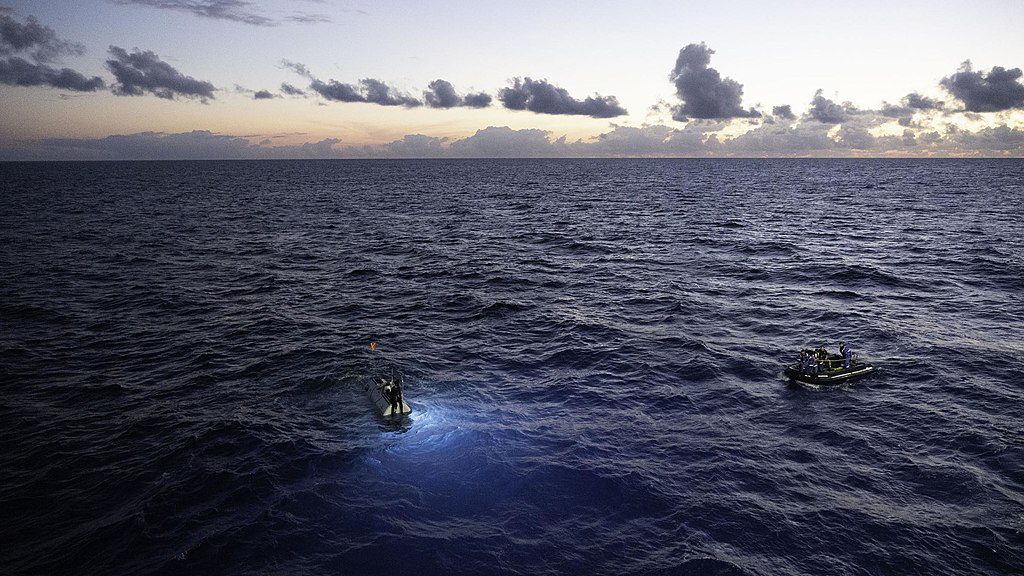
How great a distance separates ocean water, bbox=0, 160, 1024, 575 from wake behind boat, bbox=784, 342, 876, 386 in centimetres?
89

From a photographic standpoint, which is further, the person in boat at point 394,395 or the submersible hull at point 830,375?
the submersible hull at point 830,375

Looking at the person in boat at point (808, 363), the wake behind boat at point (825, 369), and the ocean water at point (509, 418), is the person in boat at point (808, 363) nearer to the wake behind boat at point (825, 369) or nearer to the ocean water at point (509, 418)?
the wake behind boat at point (825, 369)

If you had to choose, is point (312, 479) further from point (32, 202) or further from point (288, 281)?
point (32, 202)

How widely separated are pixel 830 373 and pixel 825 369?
0.36 meters

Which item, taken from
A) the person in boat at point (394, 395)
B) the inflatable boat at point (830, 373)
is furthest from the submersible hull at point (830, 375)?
the person in boat at point (394, 395)

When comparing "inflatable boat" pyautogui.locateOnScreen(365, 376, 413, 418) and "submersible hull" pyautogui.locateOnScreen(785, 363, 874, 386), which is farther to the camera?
"submersible hull" pyautogui.locateOnScreen(785, 363, 874, 386)

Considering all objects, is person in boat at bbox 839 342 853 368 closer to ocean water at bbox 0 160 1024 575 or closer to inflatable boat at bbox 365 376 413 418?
ocean water at bbox 0 160 1024 575

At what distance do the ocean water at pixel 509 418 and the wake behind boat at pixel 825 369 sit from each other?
0.89 meters

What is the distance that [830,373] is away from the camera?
2977 centimetres

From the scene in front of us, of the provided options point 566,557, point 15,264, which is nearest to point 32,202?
point 15,264

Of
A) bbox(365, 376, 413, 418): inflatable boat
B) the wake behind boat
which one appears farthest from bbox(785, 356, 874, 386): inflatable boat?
bbox(365, 376, 413, 418): inflatable boat

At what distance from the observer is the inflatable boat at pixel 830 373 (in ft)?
96.9

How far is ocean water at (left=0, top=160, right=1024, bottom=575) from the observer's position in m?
18.1

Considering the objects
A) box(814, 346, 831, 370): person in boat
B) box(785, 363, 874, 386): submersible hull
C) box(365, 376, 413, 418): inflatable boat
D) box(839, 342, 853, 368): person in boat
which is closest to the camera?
box(365, 376, 413, 418): inflatable boat
